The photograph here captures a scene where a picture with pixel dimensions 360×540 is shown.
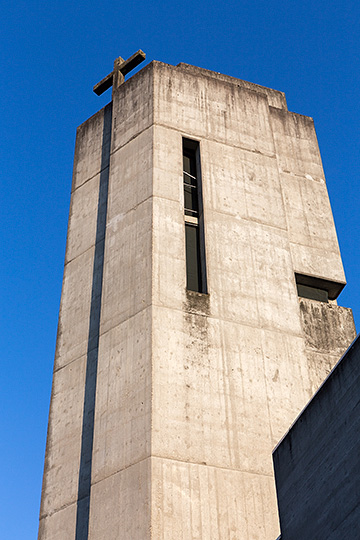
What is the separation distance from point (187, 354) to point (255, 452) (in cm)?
288

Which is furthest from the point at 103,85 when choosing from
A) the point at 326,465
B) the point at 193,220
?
the point at 326,465

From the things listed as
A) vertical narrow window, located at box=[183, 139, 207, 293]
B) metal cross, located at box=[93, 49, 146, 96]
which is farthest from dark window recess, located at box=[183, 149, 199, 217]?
metal cross, located at box=[93, 49, 146, 96]

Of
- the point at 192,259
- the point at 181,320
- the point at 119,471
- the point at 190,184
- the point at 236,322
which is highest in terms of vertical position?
the point at 190,184

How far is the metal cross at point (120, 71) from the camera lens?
2616cm

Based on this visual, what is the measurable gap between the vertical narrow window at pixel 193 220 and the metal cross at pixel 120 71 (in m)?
4.87

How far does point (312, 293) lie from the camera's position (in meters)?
22.9

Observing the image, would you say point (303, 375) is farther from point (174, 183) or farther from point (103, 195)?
point (103, 195)

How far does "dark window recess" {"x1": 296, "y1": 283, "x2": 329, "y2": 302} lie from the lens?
2263 centimetres

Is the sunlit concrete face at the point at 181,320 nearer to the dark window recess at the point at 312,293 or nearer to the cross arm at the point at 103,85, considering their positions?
the dark window recess at the point at 312,293

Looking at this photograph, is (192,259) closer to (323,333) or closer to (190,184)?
(190,184)

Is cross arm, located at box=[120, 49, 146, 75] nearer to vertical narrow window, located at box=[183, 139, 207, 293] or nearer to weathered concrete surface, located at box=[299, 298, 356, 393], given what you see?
vertical narrow window, located at box=[183, 139, 207, 293]

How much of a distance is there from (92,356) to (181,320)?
9.79 feet

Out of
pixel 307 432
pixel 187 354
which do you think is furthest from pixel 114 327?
pixel 307 432

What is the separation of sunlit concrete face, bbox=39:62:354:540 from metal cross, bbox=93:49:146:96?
150 centimetres
